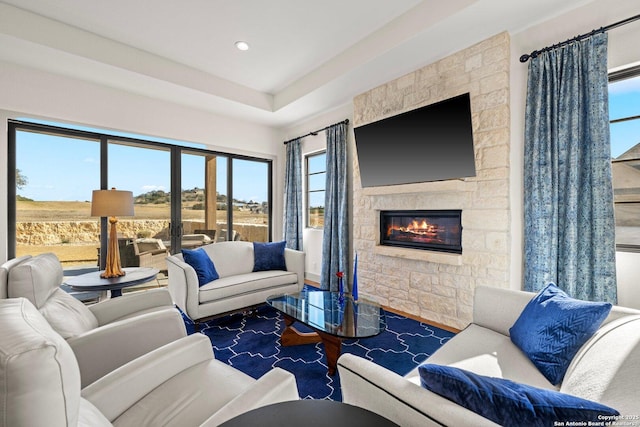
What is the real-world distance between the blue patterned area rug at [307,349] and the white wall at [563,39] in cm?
104

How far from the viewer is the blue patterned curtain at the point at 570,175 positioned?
2068 millimetres

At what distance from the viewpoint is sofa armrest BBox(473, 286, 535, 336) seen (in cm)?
179

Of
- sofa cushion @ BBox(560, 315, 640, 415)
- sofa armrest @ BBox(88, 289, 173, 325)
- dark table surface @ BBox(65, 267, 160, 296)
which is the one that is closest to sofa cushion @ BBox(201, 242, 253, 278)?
dark table surface @ BBox(65, 267, 160, 296)

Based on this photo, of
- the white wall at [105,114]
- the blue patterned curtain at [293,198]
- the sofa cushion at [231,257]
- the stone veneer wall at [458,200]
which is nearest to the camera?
the stone veneer wall at [458,200]

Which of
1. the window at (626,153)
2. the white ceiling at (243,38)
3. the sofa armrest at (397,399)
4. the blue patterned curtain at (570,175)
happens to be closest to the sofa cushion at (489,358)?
the sofa armrest at (397,399)

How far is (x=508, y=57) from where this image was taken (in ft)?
8.39

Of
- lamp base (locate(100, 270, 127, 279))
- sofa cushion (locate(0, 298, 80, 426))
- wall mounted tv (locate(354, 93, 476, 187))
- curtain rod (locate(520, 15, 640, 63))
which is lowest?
lamp base (locate(100, 270, 127, 279))

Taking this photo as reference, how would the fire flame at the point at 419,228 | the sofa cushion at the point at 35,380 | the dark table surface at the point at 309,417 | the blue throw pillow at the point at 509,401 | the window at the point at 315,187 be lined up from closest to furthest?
the sofa cushion at the point at 35,380 → the blue throw pillow at the point at 509,401 → the dark table surface at the point at 309,417 → the fire flame at the point at 419,228 → the window at the point at 315,187

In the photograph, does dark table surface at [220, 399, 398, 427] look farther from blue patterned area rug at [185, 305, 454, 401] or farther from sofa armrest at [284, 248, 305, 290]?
sofa armrest at [284, 248, 305, 290]

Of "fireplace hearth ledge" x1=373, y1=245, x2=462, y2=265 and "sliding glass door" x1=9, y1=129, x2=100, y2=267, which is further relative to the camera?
"sliding glass door" x1=9, y1=129, x2=100, y2=267

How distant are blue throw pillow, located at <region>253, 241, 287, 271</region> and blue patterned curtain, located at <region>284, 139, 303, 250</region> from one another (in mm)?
1132

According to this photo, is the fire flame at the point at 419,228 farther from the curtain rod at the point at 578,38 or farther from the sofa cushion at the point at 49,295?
the sofa cushion at the point at 49,295

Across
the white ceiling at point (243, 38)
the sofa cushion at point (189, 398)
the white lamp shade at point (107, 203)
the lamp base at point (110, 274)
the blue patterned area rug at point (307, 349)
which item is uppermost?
the white ceiling at point (243, 38)

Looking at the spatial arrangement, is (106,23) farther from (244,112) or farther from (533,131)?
(533,131)
